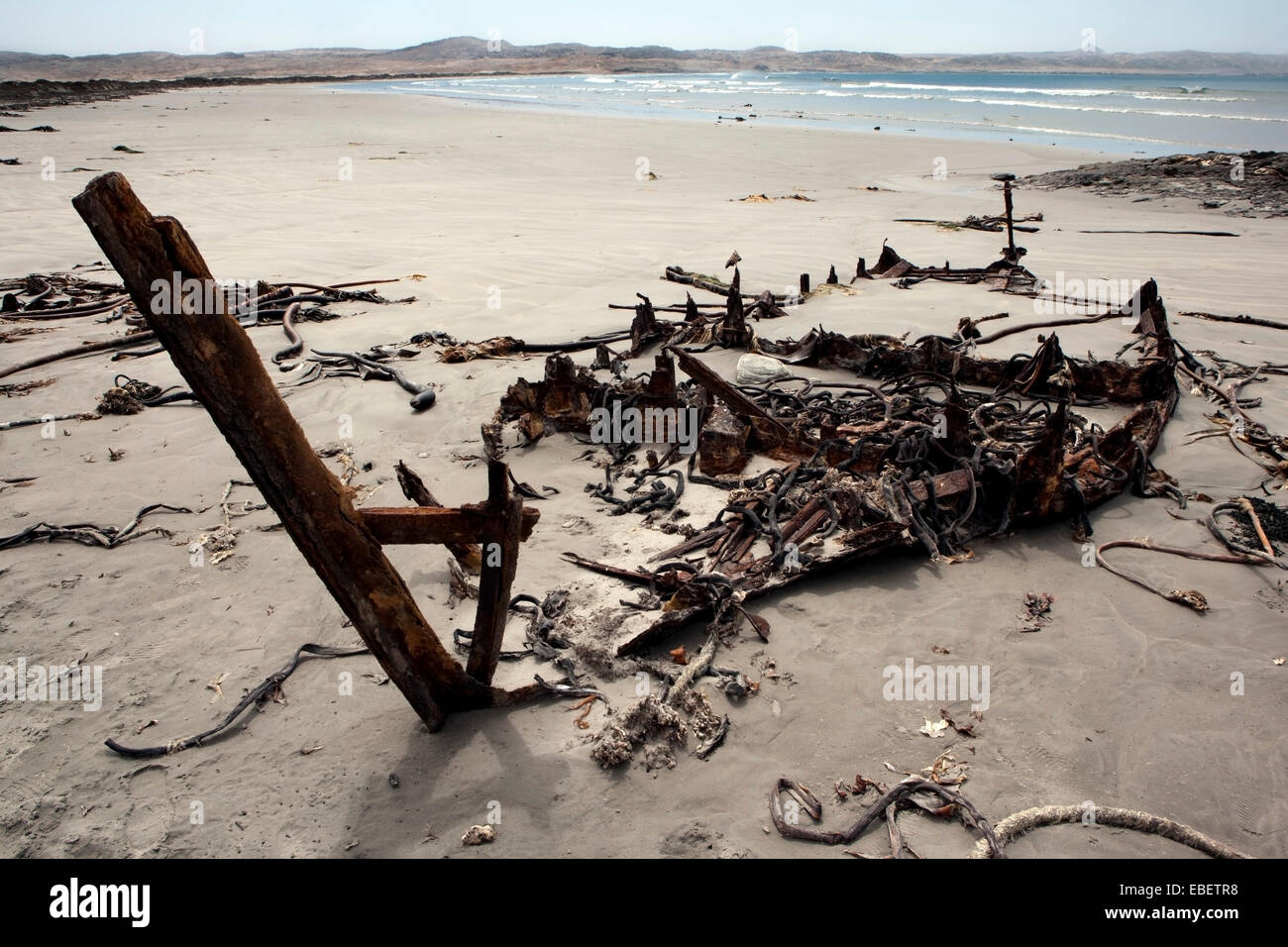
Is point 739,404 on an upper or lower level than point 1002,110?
lower

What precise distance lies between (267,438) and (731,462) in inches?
124

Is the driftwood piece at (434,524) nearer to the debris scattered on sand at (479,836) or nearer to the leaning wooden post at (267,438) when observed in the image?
the leaning wooden post at (267,438)

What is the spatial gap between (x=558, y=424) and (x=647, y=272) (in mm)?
5096

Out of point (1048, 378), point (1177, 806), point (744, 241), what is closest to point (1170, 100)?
point (744, 241)

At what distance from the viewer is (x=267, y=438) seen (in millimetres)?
2363

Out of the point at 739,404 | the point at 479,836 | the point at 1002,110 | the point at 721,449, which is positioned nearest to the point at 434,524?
the point at 479,836

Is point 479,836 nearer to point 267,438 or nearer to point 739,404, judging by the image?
point 267,438

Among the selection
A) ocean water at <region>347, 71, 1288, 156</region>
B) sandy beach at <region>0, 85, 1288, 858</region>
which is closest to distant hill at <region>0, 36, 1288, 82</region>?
ocean water at <region>347, 71, 1288, 156</region>

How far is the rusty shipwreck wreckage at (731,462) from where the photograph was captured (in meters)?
2.38

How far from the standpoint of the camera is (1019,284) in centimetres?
918

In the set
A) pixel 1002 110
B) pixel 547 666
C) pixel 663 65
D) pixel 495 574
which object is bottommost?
pixel 547 666

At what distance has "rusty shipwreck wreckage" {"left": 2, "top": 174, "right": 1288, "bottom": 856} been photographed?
7.80 ft

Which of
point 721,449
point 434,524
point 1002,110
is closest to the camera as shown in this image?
point 434,524

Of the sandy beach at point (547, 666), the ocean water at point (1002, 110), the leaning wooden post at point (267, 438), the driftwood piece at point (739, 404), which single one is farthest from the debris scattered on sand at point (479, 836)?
the ocean water at point (1002, 110)
